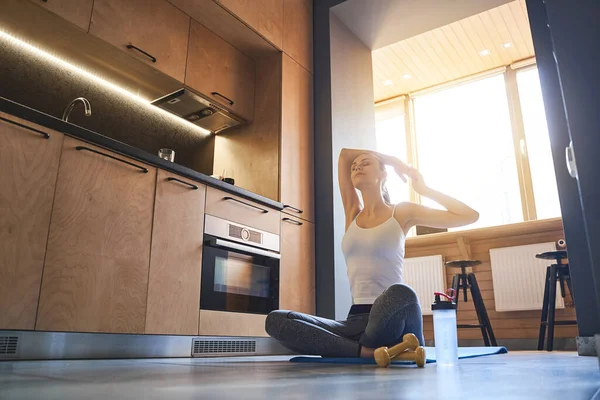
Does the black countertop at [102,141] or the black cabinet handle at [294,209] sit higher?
the black countertop at [102,141]

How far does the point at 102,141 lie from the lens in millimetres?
2086

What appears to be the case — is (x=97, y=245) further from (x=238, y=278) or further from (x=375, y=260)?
(x=375, y=260)

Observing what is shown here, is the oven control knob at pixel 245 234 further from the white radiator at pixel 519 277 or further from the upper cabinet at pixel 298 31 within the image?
the white radiator at pixel 519 277

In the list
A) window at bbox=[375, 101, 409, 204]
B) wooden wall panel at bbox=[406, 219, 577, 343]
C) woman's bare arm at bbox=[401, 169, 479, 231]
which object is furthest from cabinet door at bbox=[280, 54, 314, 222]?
window at bbox=[375, 101, 409, 204]

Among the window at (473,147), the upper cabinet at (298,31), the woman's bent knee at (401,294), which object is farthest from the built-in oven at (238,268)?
the window at (473,147)

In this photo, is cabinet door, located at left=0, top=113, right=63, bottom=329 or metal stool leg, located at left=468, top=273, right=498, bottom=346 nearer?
cabinet door, located at left=0, top=113, right=63, bottom=329

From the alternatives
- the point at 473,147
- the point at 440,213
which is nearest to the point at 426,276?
the point at 473,147

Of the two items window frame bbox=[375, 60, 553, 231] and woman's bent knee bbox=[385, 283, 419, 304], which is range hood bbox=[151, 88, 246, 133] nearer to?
woman's bent knee bbox=[385, 283, 419, 304]

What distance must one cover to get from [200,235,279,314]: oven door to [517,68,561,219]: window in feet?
10.0

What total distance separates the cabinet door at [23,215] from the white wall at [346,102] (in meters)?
1.89

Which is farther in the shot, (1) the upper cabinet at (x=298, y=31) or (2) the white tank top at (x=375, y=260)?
(1) the upper cabinet at (x=298, y=31)

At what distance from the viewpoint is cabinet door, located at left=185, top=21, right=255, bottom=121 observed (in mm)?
3049

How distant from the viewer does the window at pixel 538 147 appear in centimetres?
470

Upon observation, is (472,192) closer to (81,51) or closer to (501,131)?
(501,131)
